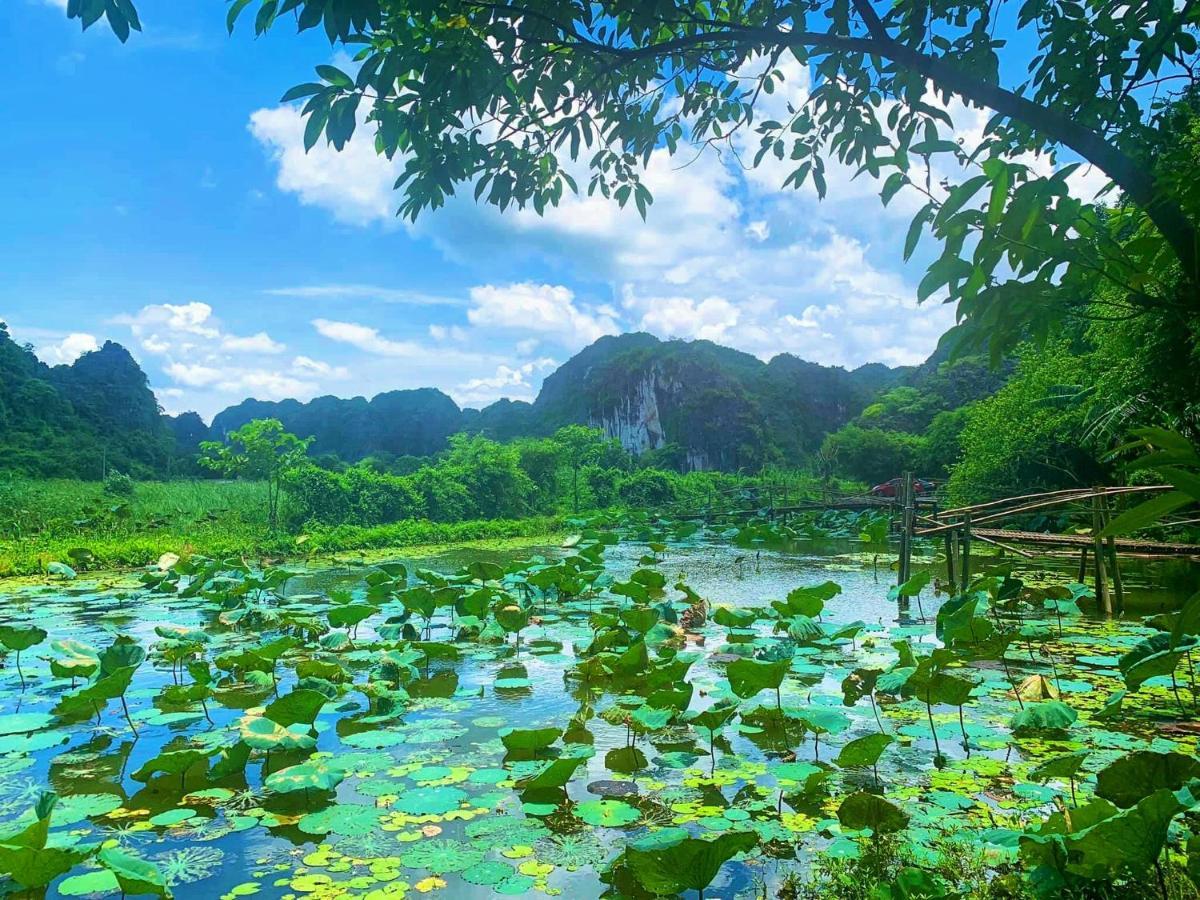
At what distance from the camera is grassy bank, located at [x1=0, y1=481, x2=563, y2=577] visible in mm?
9953

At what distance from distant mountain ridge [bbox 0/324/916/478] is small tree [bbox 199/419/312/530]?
2654cm

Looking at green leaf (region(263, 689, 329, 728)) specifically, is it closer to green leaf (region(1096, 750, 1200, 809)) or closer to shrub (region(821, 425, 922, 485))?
green leaf (region(1096, 750, 1200, 809))

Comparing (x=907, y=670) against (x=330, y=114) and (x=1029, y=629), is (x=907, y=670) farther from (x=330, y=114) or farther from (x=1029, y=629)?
(x=330, y=114)

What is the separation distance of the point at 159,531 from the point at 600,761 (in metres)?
11.3

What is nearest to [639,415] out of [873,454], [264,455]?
[873,454]

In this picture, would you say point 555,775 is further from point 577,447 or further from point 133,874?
point 577,447

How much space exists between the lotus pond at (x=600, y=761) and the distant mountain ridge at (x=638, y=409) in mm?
36463

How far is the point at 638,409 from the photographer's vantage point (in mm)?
54000

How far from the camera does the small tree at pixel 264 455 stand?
13.2 meters

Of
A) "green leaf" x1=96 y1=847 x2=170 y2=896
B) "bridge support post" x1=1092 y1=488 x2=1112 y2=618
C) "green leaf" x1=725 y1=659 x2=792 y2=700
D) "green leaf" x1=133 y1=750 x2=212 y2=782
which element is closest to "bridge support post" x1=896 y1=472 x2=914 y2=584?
"bridge support post" x1=1092 y1=488 x2=1112 y2=618

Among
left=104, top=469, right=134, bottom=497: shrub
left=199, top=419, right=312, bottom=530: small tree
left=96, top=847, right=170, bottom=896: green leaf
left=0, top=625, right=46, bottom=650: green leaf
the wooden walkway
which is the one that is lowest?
left=96, top=847, right=170, bottom=896: green leaf

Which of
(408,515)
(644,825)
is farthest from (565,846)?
(408,515)

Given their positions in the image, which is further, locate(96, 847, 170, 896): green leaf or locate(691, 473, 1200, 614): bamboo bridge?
locate(691, 473, 1200, 614): bamboo bridge

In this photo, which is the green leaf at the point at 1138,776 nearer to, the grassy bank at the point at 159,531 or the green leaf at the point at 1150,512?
the green leaf at the point at 1150,512
